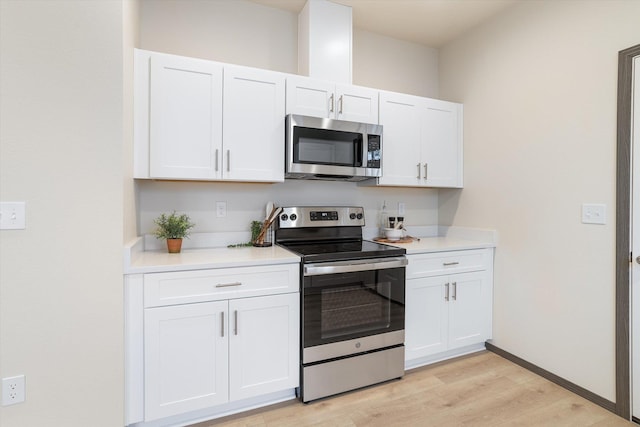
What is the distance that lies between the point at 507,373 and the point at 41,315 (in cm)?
289

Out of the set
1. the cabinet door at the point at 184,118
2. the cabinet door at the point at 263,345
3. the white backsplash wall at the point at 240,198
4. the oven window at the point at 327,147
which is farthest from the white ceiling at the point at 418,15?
the cabinet door at the point at 263,345

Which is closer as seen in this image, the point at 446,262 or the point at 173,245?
the point at 173,245

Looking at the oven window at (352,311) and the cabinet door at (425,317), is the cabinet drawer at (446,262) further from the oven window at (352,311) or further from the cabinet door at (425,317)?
the oven window at (352,311)

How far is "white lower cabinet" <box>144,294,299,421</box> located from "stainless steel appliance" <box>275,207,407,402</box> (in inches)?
4.6

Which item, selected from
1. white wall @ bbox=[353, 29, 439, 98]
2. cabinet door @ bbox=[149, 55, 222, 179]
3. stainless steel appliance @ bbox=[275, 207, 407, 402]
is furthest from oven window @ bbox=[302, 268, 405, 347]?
white wall @ bbox=[353, 29, 439, 98]

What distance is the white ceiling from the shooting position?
8.32ft

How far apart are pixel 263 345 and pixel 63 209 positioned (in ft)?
4.08

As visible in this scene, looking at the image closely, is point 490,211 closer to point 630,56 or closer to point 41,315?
point 630,56

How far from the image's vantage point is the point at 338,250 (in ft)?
Result: 7.42

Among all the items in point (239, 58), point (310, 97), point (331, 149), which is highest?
point (239, 58)

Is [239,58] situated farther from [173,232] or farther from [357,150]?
[173,232]

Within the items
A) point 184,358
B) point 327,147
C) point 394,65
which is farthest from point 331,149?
point 184,358

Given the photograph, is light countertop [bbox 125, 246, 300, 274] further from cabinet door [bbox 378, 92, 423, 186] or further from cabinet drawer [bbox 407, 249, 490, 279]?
cabinet door [bbox 378, 92, 423, 186]

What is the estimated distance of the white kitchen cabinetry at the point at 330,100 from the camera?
2293mm
